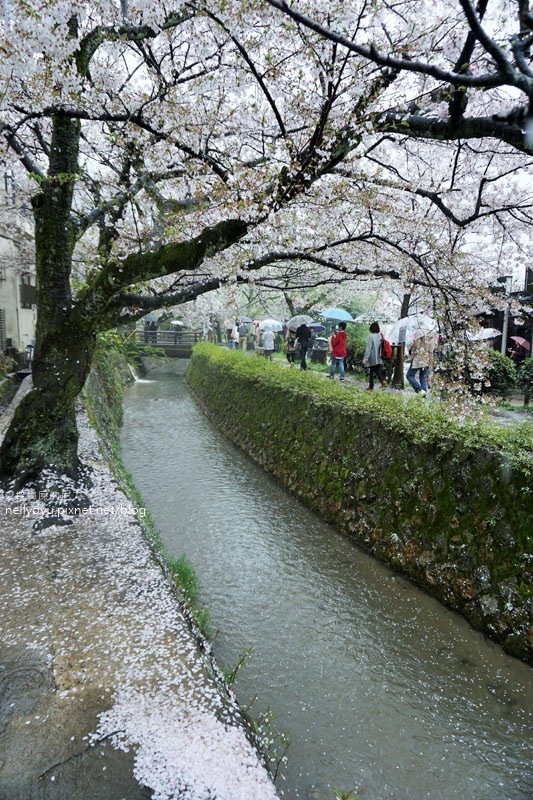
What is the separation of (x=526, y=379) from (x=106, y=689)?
480 inches

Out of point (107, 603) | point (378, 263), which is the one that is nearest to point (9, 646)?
point (107, 603)

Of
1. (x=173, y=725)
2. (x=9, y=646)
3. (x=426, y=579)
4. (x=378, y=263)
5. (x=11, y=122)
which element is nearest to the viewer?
(x=173, y=725)

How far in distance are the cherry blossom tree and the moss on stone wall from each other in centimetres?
187

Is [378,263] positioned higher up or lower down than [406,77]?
lower down

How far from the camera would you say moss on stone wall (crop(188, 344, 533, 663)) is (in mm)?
4793

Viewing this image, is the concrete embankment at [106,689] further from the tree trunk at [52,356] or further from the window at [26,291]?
the window at [26,291]

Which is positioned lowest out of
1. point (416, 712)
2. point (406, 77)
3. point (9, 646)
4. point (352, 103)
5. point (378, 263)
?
point (416, 712)

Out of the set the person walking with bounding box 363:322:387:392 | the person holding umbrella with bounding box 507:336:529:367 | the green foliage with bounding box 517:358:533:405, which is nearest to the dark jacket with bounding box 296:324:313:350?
the person walking with bounding box 363:322:387:392

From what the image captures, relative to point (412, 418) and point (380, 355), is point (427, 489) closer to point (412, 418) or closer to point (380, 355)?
point (412, 418)

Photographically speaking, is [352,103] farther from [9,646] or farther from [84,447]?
[84,447]

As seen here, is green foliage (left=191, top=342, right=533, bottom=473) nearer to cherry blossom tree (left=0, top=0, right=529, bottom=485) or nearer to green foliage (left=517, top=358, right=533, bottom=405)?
cherry blossom tree (left=0, top=0, right=529, bottom=485)

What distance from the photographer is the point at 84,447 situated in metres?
6.91

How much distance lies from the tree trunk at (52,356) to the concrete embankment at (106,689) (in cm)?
134

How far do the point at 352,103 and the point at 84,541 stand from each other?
478 centimetres
